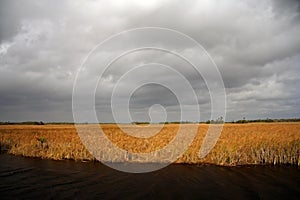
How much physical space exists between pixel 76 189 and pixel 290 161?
16.5 metres

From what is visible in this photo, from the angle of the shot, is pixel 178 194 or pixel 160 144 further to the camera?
pixel 160 144

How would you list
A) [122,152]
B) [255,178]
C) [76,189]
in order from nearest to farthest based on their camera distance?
[76,189] < [255,178] < [122,152]

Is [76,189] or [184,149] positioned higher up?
[184,149]

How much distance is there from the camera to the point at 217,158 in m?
17.8

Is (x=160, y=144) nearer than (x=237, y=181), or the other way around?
(x=237, y=181)

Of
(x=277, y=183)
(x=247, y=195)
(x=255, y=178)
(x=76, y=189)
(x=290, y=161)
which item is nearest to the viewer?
(x=247, y=195)

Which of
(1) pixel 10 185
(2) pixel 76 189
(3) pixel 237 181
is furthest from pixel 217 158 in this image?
(1) pixel 10 185

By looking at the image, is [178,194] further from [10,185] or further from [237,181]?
[10,185]

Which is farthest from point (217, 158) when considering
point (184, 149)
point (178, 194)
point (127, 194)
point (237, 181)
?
point (127, 194)

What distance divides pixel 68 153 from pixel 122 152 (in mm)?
5091

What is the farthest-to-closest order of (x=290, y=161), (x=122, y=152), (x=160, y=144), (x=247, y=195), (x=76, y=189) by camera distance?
1. (x=160, y=144)
2. (x=122, y=152)
3. (x=290, y=161)
4. (x=76, y=189)
5. (x=247, y=195)

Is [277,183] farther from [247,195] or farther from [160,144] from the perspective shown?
[160,144]

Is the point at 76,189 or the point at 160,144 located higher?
the point at 160,144

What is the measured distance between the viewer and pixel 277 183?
1303cm
